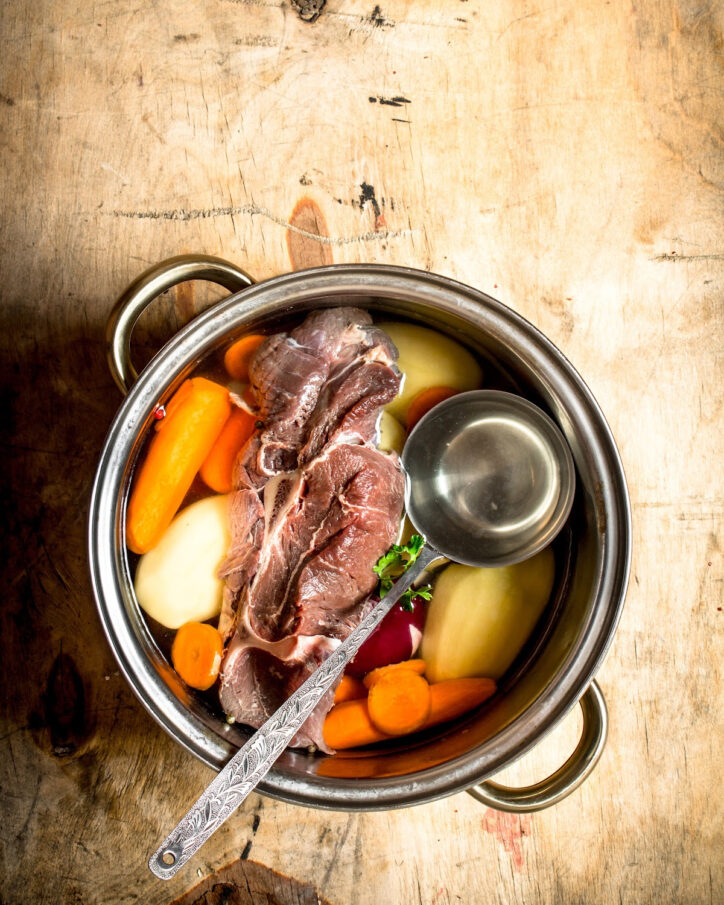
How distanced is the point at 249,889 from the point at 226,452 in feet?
3.04

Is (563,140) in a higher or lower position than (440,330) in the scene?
higher

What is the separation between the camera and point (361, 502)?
1.20m

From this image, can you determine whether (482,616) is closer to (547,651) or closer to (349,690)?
(547,651)

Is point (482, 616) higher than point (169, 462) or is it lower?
lower

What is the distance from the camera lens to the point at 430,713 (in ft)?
4.21

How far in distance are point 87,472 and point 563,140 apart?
1274 millimetres

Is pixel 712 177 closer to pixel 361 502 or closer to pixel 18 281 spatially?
pixel 361 502

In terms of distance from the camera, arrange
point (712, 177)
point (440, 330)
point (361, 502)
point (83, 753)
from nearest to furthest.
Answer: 1. point (361, 502)
2. point (440, 330)
3. point (83, 753)
4. point (712, 177)

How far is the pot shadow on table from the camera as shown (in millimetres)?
1420

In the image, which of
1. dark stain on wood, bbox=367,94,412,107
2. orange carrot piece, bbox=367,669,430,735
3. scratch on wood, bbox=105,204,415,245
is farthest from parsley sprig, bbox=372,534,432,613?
dark stain on wood, bbox=367,94,412,107

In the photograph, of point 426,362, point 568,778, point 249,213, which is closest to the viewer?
point 568,778

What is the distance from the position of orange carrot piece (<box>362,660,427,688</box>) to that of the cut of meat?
10 centimetres

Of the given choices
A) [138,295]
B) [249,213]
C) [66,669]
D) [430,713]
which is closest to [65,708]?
[66,669]

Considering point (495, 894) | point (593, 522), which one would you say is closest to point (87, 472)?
point (593, 522)
